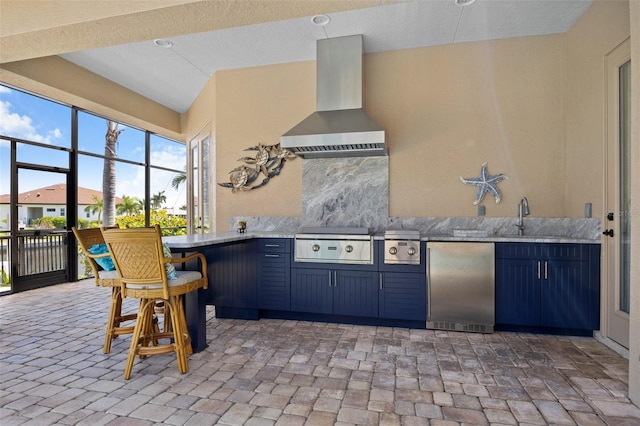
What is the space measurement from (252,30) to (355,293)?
2.86 m

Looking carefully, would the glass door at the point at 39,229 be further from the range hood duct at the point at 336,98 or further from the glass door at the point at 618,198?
the glass door at the point at 618,198

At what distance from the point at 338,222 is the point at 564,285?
2.25m

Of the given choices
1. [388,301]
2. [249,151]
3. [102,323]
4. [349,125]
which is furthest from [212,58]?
[388,301]

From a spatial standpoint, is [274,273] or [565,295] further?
[274,273]

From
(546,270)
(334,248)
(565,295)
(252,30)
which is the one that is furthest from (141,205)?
(565,295)

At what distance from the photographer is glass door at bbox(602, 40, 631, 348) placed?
106 inches

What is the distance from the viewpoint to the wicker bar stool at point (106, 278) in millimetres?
2510

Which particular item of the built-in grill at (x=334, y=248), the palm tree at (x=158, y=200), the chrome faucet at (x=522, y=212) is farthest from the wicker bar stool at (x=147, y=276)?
the palm tree at (x=158, y=200)

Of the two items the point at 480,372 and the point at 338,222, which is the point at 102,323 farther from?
the point at 480,372

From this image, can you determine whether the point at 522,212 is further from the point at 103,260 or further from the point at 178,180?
the point at 178,180

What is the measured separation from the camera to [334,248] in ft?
11.2

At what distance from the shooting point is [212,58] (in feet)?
13.9

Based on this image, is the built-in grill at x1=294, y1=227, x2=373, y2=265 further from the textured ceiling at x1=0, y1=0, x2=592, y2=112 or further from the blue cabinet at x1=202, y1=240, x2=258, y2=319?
the textured ceiling at x1=0, y1=0, x2=592, y2=112

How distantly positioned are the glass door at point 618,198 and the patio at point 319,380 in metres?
0.33
